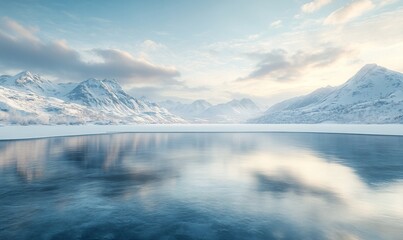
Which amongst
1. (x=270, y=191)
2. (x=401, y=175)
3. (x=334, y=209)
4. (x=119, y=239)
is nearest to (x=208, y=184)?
(x=270, y=191)

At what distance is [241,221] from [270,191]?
7.44 m

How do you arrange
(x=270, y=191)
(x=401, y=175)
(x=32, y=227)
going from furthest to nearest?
(x=401, y=175), (x=270, y=191), (x=32, y=227)

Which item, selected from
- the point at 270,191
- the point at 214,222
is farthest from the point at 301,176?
the point at 214,222

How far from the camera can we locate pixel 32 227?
44.3 feet

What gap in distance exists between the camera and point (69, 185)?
22797 mm

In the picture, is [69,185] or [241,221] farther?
[69,185]

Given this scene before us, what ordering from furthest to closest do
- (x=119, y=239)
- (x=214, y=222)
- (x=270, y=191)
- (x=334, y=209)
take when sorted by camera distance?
(x=270, y=191), (x=334, y=209), (x=214, y=222), (x=119, y=239)

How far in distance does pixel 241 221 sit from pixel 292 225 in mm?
2802

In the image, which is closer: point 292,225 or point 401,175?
point 292,225

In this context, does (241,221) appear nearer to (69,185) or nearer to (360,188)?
(360,188)

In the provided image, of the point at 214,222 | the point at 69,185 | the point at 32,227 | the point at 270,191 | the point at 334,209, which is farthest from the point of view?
the point at 69,185

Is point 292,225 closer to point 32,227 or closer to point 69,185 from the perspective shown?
point 32,227

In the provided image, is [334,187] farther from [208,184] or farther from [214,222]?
[214,222]

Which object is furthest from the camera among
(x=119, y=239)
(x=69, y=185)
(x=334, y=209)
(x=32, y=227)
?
(x=69, y=185)
